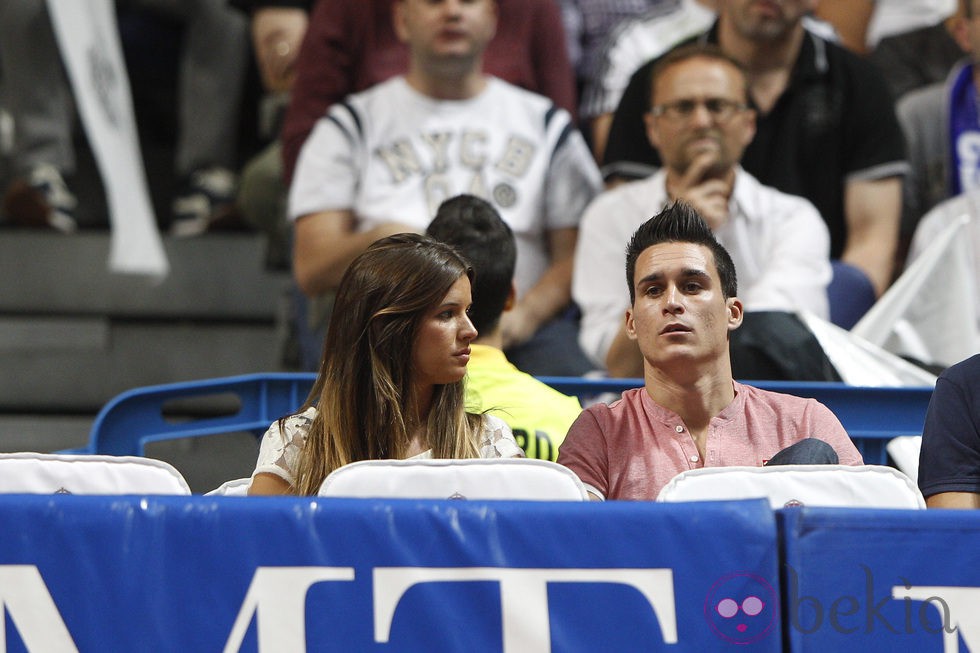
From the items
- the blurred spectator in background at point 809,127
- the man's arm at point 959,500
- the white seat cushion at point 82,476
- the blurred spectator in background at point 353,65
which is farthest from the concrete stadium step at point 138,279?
the man's arm at point 959,500

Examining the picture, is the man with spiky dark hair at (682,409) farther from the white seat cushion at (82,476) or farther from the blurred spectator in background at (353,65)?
the blurred spectator in background at (353,65)

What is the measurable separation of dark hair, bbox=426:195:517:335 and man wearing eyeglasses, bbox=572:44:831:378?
2.65ft

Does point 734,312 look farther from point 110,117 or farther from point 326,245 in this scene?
point 110,117

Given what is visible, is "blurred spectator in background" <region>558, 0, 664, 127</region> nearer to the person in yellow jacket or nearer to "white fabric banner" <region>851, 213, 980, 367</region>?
"white fabric banner" <region>851, 213, 980, 367</region>

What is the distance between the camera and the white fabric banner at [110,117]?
4867 mm

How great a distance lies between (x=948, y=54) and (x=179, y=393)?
3596mm

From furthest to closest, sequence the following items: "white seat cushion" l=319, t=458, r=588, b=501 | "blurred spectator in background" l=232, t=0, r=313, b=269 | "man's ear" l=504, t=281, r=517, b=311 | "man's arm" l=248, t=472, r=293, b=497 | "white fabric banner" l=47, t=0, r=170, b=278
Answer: "blurred spectator in background" l=232, t=0, r=313, b=269
"white fabric banner" l=47, t=0, r=170, b=278
"man's ear" l=504, t=281, r=517, b=311
"man's arm" l=248, t=472, r=293, b=497
"white seat cushion" l=319, t=458, r=588, b=501

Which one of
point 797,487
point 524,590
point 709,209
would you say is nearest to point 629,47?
point 709,209

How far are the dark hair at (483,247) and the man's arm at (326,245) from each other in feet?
2.76

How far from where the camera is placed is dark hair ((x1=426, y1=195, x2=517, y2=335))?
3426 millimetres

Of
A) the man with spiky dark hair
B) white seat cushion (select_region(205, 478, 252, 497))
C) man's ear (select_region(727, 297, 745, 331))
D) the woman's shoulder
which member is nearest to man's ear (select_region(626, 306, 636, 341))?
the man with spiky dark hair

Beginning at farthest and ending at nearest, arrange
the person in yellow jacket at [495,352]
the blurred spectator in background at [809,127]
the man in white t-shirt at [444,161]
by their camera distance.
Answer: the blurred spectator in background at [809,127], the man in white t-shirt at [444,161], the person in yellow jacket at [495,352]

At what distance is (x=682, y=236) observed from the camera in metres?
2.88

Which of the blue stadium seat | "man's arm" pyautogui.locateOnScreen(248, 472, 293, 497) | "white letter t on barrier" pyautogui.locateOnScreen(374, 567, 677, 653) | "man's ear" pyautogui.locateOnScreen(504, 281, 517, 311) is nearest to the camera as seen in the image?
"white letter t on barrier" pyautogui.locateOnScreen(374, 567, 677, 653)
